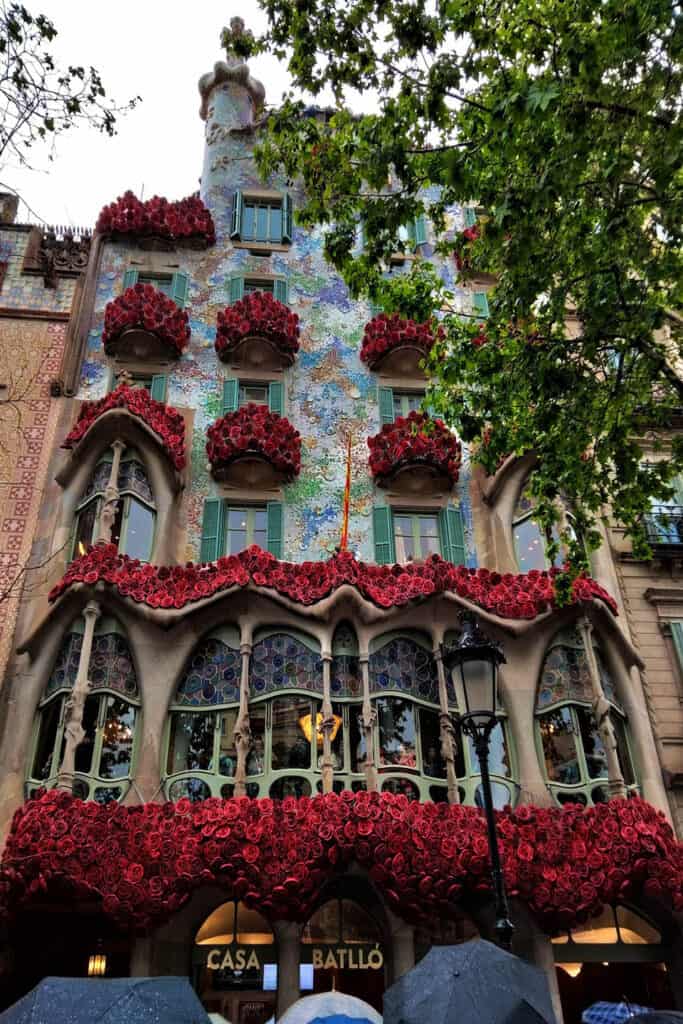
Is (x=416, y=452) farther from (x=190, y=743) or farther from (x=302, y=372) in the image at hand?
(x=190, y=743)

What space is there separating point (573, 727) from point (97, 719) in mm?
8737

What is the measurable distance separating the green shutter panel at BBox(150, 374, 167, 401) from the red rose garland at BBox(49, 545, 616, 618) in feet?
17.5

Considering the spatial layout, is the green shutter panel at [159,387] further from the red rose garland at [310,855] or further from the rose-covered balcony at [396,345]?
the red rose garland at [310,855]

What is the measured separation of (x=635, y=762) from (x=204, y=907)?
841 cm

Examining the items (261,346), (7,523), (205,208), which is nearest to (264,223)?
(205,208)

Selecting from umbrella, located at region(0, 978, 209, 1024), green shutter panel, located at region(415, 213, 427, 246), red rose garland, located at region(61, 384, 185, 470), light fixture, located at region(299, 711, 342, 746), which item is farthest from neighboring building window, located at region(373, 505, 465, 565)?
umbrella, located at region(0, 978, 209, 1024)

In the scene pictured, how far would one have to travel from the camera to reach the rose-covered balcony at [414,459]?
19016 mm

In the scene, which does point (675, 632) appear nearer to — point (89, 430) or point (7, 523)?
point (89, 430)

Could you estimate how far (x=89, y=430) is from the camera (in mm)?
17703

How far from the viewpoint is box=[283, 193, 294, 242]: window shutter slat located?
23652 mm

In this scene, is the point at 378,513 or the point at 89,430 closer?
the point at 89,430

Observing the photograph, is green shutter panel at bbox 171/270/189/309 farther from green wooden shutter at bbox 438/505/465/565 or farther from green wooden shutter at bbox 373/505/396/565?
green wooden shutter at bbox 438/505/465/565

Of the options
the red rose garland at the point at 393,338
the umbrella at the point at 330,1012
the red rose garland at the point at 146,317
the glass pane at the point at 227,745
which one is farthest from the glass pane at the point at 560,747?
the red rose garland at the point at 146,317

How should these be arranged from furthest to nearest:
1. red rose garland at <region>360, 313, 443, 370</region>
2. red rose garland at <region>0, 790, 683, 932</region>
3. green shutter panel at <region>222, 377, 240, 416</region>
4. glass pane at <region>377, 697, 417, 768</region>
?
1. red rose garland at <region>360, 313, 443, 370</region>
2. green shutter panel at <region>222, 377, 240, 416</region>
3. glass pane at <region>377, 697, 417, 768</region>
4. red rose garland at <region>0, 790, 683, 932</region>
